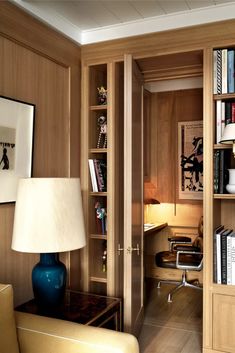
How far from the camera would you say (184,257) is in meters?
4.18

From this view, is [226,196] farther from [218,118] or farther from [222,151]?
[218,118]

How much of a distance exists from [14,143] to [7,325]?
109 cm

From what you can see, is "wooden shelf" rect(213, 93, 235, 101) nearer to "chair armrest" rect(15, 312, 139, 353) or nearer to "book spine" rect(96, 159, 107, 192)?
"book spine" rect(96, 159, 107, 192)

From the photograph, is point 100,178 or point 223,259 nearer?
point 223,259

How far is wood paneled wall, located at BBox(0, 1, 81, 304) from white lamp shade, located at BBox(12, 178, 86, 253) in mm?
282

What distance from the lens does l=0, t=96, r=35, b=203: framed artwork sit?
2.16m

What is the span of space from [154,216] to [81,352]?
3178mm

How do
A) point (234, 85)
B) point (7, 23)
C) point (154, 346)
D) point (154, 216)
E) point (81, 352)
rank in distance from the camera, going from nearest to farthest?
1. point (81, 352)
2. point (7, 23)
3. point (234, 85)
4. point (154, 346)
5. point (154, 216)

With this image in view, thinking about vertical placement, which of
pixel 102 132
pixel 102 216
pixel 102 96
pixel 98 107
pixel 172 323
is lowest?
pixel 172 323

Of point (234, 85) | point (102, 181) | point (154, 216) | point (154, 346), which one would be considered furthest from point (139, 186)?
point (154, 216)

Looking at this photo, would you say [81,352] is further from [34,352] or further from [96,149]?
[96,149]

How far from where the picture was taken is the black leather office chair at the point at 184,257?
160 inches

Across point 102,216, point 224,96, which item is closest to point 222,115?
point 224,96

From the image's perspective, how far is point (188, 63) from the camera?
2893 millimetres
